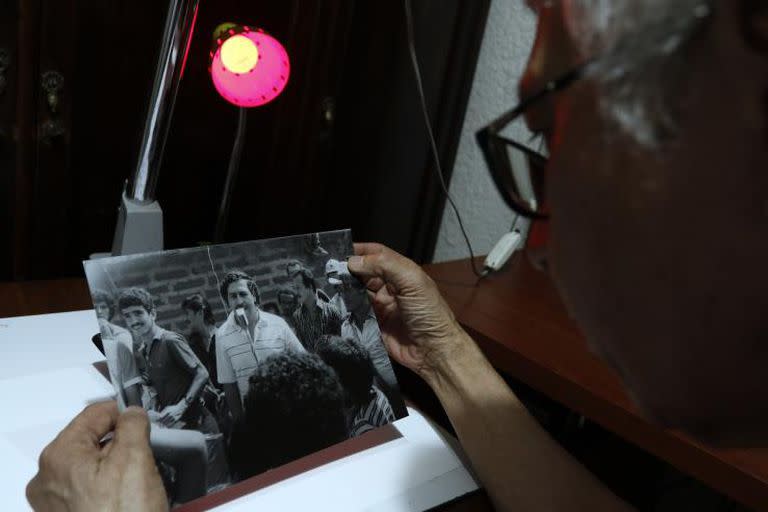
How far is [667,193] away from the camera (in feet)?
0.85

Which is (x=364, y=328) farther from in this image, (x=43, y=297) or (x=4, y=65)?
(x=4, y=65)

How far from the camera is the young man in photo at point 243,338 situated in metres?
0.58

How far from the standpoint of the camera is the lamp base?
0.68m

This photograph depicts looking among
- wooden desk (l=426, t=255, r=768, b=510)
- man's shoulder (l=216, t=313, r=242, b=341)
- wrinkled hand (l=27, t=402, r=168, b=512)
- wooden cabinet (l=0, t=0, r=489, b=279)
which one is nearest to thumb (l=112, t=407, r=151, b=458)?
wrinkled hand (l=27, t=402, r=168, b=512)

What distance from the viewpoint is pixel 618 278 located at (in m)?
0.29

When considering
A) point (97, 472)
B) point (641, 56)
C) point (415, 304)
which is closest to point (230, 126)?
point (415, 304)

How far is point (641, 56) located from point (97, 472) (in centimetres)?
46

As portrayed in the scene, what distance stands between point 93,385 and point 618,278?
563 millimetres

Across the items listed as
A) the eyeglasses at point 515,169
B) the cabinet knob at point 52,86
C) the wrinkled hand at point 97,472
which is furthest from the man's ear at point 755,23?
the cabinet knob at point 52,86

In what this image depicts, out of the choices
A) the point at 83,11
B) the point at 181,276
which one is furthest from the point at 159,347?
the point at 83,11

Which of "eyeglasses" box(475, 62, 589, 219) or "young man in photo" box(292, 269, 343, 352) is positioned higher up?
"eyeglasses" box(475, 62, 589, 219)

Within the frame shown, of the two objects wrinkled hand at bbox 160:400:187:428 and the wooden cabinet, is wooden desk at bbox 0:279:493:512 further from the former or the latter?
wrinkled hand at bbox 160:400:187:428

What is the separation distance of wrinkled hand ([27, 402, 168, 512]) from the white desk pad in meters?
0.05

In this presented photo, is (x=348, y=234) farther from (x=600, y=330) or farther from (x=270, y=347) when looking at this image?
(x=600, y=330)
